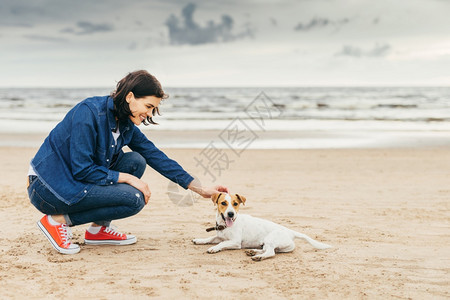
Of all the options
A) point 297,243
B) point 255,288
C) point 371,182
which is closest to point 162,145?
point 371,182

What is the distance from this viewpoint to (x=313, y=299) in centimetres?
322

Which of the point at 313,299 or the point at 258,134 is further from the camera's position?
the point at 258,134

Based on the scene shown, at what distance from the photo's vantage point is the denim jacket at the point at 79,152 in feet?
12.2

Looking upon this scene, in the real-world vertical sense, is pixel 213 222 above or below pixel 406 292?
below

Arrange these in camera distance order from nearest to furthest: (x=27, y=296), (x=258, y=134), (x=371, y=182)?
(x=27, y=296), (x=371, y=182), (x=258, y=134)

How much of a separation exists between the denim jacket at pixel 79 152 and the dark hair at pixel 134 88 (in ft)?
0.23

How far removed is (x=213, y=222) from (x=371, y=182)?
3474mm

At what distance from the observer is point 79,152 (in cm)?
370

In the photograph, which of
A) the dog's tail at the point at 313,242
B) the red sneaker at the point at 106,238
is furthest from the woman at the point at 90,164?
the dog's tail at the point at 313,242

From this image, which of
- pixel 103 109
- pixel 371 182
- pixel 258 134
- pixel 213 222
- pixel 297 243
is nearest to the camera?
pixel 103 109

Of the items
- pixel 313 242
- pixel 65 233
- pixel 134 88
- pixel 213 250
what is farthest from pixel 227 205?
pixel 65 233

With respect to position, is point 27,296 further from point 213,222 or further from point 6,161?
point 6,161

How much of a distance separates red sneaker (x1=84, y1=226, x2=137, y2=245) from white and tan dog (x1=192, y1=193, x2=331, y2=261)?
81cm

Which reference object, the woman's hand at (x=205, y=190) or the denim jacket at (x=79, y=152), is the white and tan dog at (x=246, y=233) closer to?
the woman's hand at (x=205, y=190)
